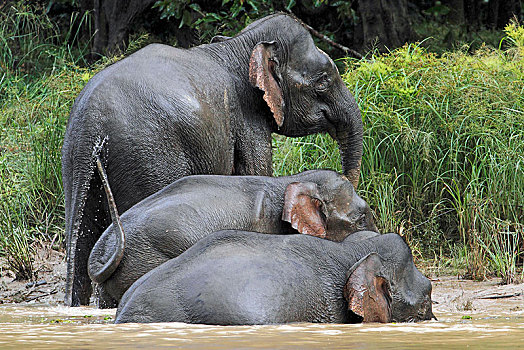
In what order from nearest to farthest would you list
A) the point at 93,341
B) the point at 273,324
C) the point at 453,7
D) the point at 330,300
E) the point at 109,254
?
the point at 93,341
the point at 273,324
the point at 330,300
the point at 109,254
the point at 453,7

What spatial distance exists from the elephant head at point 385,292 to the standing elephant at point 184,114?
69.9 inches

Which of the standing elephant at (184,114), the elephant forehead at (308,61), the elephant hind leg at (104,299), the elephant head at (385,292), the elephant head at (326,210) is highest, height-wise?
the elephant forehead at (308,61)

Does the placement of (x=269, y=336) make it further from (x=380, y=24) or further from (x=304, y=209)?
(x=380, y=24)

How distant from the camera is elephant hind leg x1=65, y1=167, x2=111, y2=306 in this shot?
5836 mm

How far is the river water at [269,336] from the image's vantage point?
3.44 meters

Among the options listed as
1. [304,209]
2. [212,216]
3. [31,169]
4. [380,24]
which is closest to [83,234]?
[212,216]

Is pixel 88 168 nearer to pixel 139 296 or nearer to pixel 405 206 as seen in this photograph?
pixel 139 296

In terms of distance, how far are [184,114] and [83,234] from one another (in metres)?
1.03

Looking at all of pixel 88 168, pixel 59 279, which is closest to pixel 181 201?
pixel 88 168

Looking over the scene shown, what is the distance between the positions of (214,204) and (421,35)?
848cm

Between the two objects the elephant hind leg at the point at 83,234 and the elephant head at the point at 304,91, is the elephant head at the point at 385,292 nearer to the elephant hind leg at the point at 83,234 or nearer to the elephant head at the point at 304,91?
the elephant hind leg at the point at 83,234

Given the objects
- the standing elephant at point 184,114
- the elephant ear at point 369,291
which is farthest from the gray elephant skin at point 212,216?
the elephant ear at point 369,291

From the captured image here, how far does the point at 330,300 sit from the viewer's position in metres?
4.55

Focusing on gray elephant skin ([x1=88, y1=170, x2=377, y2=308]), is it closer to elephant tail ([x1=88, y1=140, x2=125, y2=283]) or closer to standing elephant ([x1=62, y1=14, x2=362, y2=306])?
elephant tail ([x1=88, y1=140, x2=125, y2=283])
